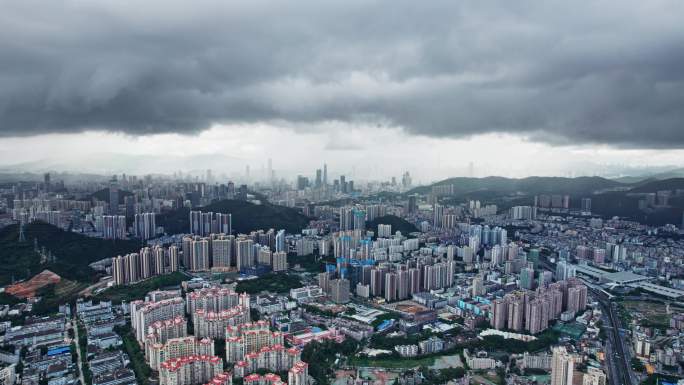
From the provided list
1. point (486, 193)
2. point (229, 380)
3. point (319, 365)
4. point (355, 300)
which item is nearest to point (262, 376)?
point (229, 380)

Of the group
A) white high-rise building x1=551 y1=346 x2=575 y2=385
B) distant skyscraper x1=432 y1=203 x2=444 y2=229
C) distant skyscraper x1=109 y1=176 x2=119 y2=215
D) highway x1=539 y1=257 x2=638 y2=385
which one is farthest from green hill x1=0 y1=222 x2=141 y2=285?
distant skyscraper x1=432 y1=203 x2=444 y2=229

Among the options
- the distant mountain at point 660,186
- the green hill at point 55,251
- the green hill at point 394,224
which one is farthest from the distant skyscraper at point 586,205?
the green hill at point 55,251

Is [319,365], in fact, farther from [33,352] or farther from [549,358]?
[33,352]

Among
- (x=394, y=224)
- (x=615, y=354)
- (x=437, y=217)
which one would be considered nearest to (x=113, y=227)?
(x=394, y=224)

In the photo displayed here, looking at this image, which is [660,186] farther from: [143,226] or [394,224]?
[143,226]

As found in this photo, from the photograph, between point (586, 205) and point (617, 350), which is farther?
point (586, 205)

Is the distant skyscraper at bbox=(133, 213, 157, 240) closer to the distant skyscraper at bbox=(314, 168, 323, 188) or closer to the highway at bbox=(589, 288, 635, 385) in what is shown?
the highway at bbox=(589, 288, 635, 385)
